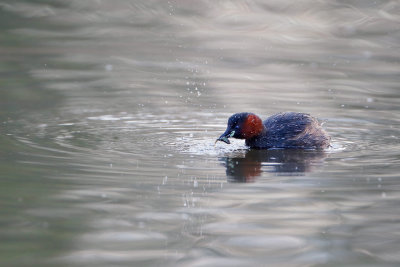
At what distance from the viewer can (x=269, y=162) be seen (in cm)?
793

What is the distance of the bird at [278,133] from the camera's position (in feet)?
28.5

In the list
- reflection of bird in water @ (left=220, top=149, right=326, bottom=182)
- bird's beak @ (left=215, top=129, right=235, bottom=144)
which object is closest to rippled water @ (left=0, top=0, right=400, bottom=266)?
reflection of bird in water @ (left=220, top=149, right=326, bottom=182)

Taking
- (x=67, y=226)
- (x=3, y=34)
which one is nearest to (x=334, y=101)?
(x=67, y=226)

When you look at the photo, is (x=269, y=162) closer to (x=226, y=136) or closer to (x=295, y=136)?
(x=226, y=136)

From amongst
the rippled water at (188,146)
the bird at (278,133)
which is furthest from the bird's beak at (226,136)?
the rippled water at (188,146)

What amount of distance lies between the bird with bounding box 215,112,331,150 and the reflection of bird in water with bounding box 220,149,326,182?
5.9 inches

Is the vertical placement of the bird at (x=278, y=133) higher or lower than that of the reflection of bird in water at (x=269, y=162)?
higher

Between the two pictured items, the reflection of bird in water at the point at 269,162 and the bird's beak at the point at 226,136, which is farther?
the bird's beak at the point at 226,136

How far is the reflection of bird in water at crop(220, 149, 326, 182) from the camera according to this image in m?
7.28

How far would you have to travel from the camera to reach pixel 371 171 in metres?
7.24

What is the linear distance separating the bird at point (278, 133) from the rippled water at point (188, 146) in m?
0.23

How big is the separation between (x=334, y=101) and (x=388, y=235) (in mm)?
6358

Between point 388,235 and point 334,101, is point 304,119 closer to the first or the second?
point 334,101

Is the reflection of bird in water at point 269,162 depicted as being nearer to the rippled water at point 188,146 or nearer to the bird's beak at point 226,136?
the rippled water at point 188,146
